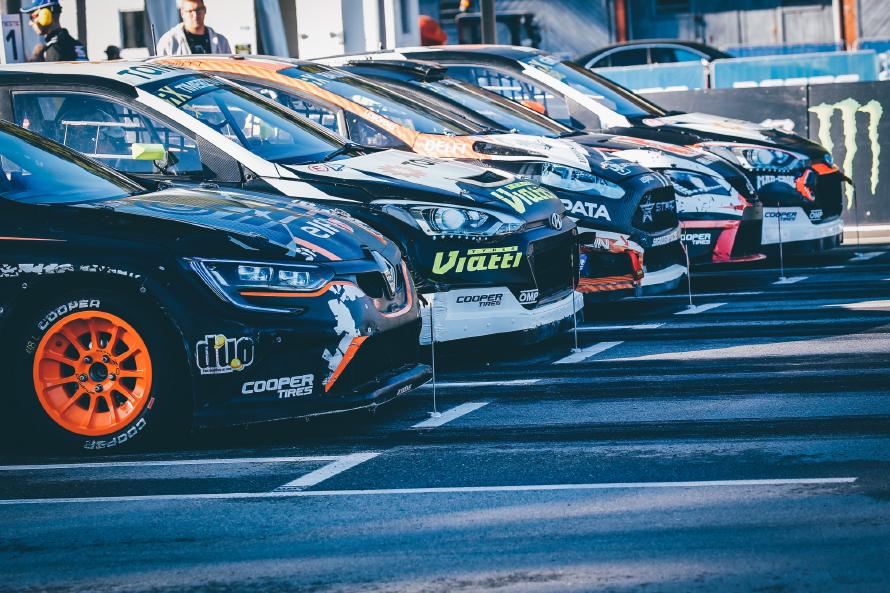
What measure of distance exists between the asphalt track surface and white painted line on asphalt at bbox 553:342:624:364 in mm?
218

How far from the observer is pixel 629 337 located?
9523 mm

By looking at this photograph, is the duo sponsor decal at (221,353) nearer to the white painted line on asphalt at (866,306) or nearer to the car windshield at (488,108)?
the car windshield at (488,108)

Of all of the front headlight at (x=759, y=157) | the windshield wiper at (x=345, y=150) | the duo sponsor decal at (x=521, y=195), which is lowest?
the duo sponsor decal at (x=521, y=195)

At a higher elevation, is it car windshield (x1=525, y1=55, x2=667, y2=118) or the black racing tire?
car windshield (x1=525, y1=55, x2=667, y2=118)

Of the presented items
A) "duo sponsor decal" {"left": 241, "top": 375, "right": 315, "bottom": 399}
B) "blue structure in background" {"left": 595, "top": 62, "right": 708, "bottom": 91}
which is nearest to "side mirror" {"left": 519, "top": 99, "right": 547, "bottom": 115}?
"blue structure in background" {"left": 595, "top": 62, "right": 708, "bottom": 91}

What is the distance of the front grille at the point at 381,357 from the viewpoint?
667 centimetres

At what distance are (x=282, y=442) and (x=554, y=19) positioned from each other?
108ft

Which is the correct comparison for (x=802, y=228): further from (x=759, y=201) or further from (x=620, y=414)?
(x=620, y=414)

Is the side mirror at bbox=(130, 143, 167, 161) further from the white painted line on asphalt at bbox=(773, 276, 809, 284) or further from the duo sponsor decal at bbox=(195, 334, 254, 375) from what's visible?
the white painted line on asphalt at bbox=(773, 276, 809, 284)

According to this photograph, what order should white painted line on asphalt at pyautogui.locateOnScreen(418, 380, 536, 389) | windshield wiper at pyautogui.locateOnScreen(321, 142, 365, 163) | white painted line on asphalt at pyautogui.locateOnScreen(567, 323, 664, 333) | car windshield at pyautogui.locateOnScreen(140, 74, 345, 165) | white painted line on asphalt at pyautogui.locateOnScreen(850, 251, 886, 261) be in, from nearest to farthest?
white painted line on asphalt at pyautogui.locateOnScreen(418, 380, 536, 389) → car windshield at pyautogui.locateOnScreen(140, 74, 345, 165) → windshield wiper at pyautogui.locateOnScreen(321, 142, 365, 163) → white painted line on asphalt at pyautogui.locateOnScreen(567, 323, 664, 333) → white painted line on asphalt at pyautogui.locateOnScreen(850, 251, 886, 261)

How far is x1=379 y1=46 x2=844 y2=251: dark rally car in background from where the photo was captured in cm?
1243

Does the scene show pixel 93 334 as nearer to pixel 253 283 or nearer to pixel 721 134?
pixel 253 283

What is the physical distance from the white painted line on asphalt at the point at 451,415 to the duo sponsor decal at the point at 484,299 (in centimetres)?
92

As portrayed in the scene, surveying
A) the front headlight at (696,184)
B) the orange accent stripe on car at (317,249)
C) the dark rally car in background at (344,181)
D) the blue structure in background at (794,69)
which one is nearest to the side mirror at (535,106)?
the front headlight at (696,184)
